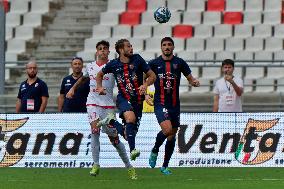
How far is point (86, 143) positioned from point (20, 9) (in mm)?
12440

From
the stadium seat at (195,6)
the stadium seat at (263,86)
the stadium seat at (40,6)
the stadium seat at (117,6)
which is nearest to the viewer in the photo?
the stadium seat at (263,86)

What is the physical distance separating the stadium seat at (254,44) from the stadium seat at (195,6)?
2.01 metres

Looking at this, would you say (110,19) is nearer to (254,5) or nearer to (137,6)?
(137,6)

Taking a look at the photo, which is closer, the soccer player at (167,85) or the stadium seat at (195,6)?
the soccer player at (167,85)

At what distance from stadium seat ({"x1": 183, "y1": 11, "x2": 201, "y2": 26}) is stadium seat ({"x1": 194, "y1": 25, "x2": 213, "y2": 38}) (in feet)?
1.06

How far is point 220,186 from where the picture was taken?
1420cm

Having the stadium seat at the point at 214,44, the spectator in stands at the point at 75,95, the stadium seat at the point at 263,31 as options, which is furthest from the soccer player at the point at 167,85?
the stadium seat at the point at 263,31

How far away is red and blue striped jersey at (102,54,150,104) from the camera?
16.2m

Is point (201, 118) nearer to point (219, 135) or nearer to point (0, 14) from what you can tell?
point (219, 135)

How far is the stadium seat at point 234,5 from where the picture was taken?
28812mm

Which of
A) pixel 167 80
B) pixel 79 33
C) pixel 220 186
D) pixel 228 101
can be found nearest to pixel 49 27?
pixel 79 33

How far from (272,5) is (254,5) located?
0.47m

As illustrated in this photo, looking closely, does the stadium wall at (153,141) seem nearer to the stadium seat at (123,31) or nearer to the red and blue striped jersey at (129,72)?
the red and blue striped jersey at (129,72)

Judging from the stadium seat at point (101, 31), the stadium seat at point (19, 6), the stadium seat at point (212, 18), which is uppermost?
the stadium seat at point (19, 6)
